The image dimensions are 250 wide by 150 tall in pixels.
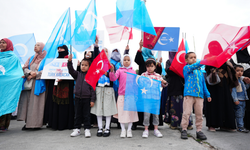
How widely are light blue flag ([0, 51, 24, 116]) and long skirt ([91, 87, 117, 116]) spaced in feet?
6.62

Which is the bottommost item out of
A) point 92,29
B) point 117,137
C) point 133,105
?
point 117,137

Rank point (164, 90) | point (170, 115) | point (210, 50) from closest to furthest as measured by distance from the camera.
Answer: point (210, 50) < point (170, 115) < point (164, 90)

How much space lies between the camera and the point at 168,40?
4484 mm

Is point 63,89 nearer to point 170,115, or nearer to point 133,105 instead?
point 133,105

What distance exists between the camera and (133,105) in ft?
11.7

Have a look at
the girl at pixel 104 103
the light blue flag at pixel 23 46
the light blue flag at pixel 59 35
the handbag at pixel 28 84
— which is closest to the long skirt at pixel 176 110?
the girl at pixel 104 103

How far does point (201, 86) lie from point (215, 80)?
30.3 inches

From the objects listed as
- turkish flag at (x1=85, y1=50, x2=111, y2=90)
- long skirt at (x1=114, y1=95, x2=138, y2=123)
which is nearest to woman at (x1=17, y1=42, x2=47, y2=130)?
turkish flag at (x1=85, y1=50, x2=111, y2=90)

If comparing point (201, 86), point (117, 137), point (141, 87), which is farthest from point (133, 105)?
point (201, 86)

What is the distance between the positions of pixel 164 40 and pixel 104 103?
2.27 metres

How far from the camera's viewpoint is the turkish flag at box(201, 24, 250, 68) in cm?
273

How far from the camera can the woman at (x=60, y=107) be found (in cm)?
431

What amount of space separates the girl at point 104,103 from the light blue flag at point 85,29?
92cm

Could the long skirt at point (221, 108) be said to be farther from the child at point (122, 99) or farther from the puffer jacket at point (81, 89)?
the puffer jacket at point (81, 89)
